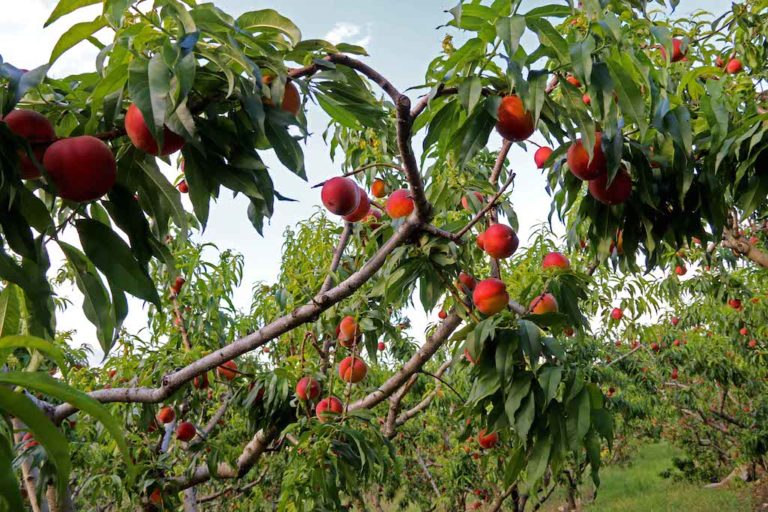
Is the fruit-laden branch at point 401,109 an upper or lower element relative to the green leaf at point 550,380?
upper

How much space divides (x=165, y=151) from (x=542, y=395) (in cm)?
113

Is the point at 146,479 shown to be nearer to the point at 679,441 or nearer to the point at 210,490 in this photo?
the point at 210,490

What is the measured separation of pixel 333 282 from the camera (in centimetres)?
220

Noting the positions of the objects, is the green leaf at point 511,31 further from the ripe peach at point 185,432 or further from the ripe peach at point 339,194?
the ripe peach at point 185,432

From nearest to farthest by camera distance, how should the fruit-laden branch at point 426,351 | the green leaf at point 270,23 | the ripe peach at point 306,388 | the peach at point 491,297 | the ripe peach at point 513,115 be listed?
the green leaf at point 270,23, the ripe peach at point 513,115, the peach at point 491,297, the fruit-laden branch at point 426,351, the ripe peach at point 306,388

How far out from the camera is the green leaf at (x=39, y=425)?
419 millimetres

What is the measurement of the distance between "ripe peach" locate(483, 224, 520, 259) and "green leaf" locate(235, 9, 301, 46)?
95cm

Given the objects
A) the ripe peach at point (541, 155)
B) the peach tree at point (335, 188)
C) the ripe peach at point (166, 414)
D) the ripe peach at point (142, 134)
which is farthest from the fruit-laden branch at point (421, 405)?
the ripe peach at point (142, 134)

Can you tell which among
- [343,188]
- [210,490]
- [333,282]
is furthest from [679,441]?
[343,188]

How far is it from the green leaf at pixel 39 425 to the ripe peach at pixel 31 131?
0.40 meters

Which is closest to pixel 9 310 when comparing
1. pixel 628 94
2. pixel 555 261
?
pixel 628 94


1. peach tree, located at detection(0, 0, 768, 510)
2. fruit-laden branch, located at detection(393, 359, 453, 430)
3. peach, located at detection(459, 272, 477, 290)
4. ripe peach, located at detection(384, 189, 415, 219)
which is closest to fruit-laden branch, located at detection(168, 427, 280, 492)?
peach tree, located at detection(0, 0, 768, 510)

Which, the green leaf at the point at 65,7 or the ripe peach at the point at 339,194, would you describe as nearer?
the green leaf at the point at 65,7

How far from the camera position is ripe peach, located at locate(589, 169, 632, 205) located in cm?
129
